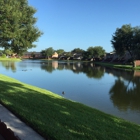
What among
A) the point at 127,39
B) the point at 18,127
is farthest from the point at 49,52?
the point at 18,127

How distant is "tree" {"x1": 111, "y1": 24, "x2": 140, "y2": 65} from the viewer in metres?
56.0

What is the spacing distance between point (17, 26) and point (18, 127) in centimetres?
1346

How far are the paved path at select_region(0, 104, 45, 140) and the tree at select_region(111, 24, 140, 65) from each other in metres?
54.0

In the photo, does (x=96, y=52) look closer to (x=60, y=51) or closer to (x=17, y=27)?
A: (x=60, y=51)

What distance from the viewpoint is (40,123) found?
534cm

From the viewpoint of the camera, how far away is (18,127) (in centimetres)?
500

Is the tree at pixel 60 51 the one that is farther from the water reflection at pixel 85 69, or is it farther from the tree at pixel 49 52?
the water reflection at pixel 85 69

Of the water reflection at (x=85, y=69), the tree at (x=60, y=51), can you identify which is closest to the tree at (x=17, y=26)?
the water reflection at (x=85, y=69)

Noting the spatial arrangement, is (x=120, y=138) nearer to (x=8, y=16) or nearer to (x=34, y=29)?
(x=8, y=16)

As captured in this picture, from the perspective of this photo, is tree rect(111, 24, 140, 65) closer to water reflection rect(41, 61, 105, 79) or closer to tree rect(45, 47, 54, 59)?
water reflection rect(41, 61, 105, 79)

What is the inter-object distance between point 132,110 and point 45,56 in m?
167

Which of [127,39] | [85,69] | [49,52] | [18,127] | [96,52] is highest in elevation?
[127,39]

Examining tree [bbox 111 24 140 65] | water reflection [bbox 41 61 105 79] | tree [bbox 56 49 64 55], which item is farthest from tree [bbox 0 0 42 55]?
tree [bbox 56 49 64 55]

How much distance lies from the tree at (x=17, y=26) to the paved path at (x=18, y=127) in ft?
36.3
